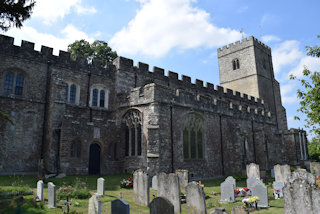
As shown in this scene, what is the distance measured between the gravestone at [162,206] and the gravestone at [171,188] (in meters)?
3.46

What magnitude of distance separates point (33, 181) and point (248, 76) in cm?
3382

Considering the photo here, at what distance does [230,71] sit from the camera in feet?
133

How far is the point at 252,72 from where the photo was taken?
37.6 metres

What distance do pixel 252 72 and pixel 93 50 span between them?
78.8ft

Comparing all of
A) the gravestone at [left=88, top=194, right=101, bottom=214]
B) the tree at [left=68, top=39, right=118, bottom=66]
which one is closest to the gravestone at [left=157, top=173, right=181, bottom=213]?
the gravestone at [left=88, top=194, right=101, bottom=214]

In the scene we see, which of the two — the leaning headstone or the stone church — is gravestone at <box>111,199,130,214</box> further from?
the stone church

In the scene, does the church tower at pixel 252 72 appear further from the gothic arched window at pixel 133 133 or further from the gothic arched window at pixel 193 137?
the gothic arched window at pixel 133 133

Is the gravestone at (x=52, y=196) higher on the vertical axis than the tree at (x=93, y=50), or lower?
lower

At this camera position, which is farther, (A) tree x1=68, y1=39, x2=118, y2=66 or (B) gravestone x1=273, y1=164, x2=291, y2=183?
(A) tree x1=68, y1=39, x2=118, y2=66

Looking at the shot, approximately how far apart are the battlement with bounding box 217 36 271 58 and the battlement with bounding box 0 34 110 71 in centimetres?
2781

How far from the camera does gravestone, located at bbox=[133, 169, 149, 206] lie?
370 inches

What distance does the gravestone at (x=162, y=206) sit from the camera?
5043 mm

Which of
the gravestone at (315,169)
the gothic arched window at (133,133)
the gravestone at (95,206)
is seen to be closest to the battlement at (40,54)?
the gothic arched window at (133,133)

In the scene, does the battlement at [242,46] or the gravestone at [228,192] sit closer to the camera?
the gravestone at [228,192]
